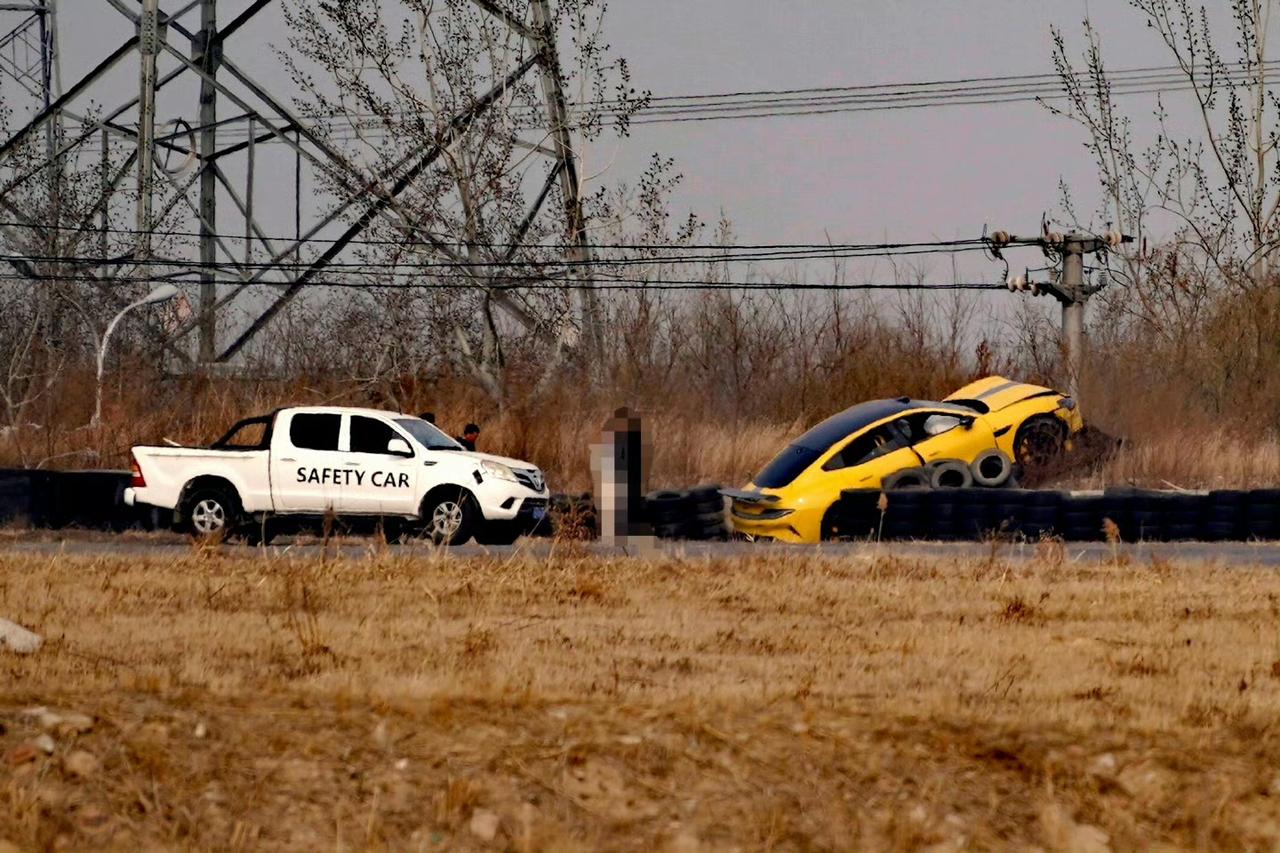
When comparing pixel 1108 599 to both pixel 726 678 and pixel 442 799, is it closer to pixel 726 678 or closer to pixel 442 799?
pixel 726 678

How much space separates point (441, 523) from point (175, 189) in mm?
16589

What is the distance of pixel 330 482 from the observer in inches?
851

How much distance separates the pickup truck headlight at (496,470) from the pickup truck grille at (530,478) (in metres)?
0.19

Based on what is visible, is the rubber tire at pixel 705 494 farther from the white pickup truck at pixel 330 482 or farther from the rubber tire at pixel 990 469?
the rubber tire at pixel 990 469

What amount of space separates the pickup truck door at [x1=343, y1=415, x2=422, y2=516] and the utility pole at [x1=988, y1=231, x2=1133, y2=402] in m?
16.5

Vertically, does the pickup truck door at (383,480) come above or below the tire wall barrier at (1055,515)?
above

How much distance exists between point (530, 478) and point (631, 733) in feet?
47.5

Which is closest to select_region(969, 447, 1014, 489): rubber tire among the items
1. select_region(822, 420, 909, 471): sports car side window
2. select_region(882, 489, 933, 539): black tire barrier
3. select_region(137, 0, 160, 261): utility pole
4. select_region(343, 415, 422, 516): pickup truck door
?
select_region(822, 420, 909, 471): sports car side window

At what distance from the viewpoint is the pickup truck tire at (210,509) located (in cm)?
2145

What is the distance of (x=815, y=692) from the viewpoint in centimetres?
869

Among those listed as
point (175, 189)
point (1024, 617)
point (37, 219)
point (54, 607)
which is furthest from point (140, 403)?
point (1024, 617)

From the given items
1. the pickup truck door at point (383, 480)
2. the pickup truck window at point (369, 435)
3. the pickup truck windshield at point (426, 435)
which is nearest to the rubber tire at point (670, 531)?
the pickup truck windshield at point (426, 435)

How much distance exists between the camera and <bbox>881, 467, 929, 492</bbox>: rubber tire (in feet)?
74.3

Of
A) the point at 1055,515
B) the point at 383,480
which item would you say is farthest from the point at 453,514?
the point at 1055,515
